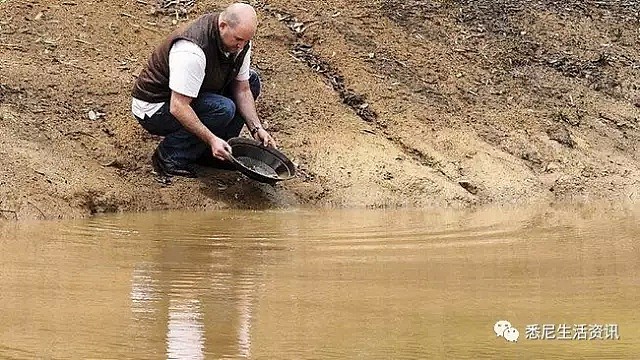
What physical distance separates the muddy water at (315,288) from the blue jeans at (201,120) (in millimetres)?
712

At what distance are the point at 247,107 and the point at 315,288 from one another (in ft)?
9.53

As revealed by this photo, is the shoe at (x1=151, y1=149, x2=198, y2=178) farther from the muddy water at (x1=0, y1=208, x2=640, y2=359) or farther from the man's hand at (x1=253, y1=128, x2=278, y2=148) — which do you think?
the muddy water at (x1=0, y1=208, x2=640, y2=359)

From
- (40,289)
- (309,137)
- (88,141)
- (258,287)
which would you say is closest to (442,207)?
(309,137)

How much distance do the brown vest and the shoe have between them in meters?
0.48

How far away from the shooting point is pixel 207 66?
6.48m

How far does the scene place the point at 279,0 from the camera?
9344 millimetres

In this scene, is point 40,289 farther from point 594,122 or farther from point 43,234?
point 594,122

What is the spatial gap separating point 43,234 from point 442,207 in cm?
301

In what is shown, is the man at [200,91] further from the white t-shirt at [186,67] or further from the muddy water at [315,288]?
the muddy water at [315,288]

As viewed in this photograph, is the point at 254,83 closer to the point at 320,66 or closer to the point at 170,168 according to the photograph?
the point at 170,168

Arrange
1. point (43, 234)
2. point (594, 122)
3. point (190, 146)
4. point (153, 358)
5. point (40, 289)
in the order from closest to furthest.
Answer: point (153, 358), point (40, 289), point (43, 234), point (190, 146), point (594, 122)

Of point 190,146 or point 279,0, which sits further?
point 279,0

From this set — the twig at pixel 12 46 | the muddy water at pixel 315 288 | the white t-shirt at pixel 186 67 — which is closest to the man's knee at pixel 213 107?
the white t-shirt at pixel 186 67

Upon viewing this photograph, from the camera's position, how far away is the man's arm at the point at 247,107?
6.88 metres
